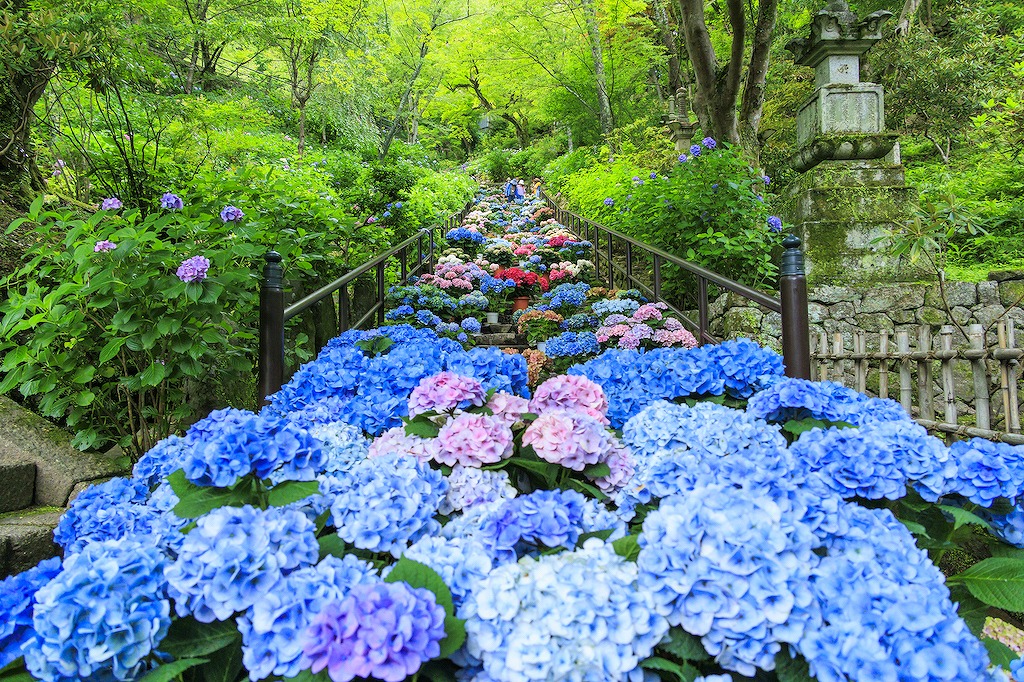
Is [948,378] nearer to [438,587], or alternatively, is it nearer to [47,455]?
[438,587]

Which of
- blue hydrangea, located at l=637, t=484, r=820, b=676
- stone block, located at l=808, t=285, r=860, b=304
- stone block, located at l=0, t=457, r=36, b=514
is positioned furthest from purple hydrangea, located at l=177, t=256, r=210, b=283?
stone block, located at l=808, t=285, r=860, b=304

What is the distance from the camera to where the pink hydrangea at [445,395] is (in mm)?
1450

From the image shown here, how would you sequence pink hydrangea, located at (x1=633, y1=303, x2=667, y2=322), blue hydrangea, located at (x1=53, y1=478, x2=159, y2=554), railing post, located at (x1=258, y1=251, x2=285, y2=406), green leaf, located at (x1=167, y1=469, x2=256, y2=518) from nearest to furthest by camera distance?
green leaf, located at (x1=167, y1=469, x2=256, y2=518)
blue hydrangea, located at (x1=53, y1=478, x2=159, y2=554)
railing post, located at (x1=258, y1=251, x2=285, y2=406)
pink hydrangea, located at (x1=633, y1=303, x2=667, y2=322)

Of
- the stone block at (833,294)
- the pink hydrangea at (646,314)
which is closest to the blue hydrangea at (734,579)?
the pink hydrangea at (646,314)

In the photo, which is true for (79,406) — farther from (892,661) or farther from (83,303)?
(892,661)

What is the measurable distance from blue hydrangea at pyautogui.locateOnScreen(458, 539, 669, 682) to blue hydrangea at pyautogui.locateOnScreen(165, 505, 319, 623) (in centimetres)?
28

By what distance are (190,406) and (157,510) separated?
1.39m

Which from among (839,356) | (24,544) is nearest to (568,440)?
(24,544)

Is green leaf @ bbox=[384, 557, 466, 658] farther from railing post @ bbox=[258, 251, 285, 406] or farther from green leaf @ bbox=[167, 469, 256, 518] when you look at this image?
railing post @ bbox=[258, 251, 285, 406]

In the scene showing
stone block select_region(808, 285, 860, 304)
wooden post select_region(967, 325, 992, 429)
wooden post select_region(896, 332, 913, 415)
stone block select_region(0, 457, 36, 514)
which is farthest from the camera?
stone block select_region(808, 285, 860, 304)

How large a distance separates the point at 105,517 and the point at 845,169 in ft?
19.4

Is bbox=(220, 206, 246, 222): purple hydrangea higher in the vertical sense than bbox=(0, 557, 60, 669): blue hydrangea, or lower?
higher

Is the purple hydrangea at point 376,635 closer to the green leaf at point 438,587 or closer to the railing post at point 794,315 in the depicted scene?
the green leaf at point 438,587

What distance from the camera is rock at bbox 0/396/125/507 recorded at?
246cm
